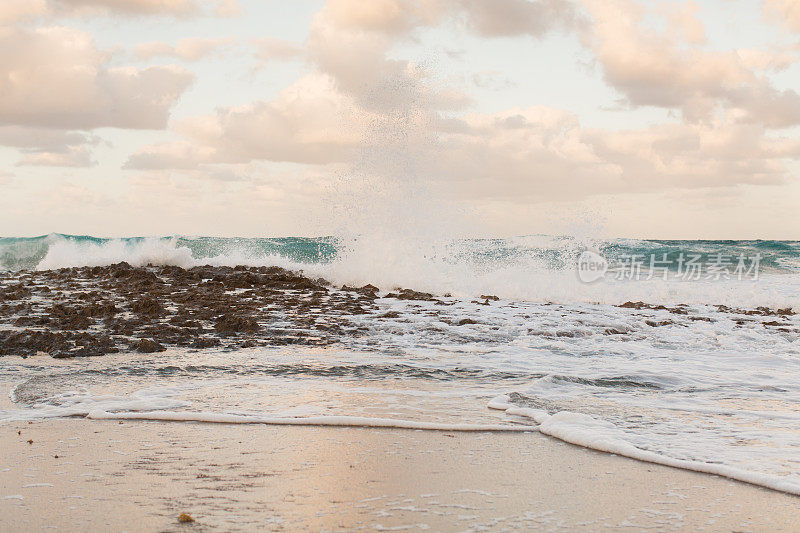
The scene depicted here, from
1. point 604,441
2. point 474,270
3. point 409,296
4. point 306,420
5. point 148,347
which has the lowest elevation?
point 148,347

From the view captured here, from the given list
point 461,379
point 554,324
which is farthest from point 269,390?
point 554,324

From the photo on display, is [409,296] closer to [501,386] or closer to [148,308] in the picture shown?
[148,308]

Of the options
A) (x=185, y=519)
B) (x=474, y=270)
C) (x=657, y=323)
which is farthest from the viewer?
(x=474, y=270)

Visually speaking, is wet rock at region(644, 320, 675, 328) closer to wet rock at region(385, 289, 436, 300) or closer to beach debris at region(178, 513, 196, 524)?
wet rock at region(385, 289, 436, 300)

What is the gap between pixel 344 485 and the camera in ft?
11.4

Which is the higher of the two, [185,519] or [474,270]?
[474,270]

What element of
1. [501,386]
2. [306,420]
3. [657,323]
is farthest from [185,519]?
[657,323]

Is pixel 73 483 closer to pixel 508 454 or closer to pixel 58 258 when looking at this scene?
pixel 508 454

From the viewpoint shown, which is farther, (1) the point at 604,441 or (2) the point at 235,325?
(2) the point at 235,325

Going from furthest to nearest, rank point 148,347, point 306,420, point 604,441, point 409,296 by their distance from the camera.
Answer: point 409,296
point 148,347
point 306,420
point 604,441

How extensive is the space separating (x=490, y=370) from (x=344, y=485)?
→ 3967 millimetres

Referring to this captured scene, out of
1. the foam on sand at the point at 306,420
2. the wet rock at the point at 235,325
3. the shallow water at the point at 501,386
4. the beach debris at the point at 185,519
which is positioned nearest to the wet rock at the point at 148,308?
the wet rock at the point at 235,325

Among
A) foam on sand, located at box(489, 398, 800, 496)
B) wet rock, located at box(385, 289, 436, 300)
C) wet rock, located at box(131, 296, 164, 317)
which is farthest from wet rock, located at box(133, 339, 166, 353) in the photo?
wet rock, located at box(385, 289, 436, 300)

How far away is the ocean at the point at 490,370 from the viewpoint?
4.82 meters
